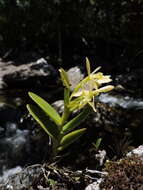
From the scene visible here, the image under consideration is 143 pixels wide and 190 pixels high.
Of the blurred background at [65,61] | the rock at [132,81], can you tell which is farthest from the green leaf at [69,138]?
the rock at [132,81]

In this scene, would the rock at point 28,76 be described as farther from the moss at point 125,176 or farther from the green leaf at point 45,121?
the moss at point 125,176

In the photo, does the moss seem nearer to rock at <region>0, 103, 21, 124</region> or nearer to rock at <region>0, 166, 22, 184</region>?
rock at <region>0, 166, 22, 184</region>

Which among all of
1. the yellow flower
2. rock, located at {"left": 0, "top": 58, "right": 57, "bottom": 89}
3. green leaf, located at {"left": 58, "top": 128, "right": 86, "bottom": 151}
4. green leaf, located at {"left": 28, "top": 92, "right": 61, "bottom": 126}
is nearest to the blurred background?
rock, located at {"left": 0, "top": 58, "right": 57, "bottom": 89}

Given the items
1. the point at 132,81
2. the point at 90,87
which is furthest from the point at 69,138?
the point at 132,81

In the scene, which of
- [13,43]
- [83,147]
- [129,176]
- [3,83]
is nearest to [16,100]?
[3,83]

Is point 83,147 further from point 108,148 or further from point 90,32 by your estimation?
point 90,32
